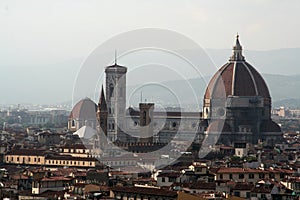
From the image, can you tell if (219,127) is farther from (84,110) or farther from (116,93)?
(84,110)

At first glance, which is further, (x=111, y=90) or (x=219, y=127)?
(x=111, y=90)

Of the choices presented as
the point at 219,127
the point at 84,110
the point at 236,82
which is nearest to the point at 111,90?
the point at 219,127

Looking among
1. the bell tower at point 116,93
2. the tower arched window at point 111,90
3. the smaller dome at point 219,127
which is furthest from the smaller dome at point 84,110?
the smaller dome at point 219,127

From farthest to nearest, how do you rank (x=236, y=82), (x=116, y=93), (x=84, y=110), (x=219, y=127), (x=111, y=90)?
1. (x=84, y=110)
2. (x=236, y=82)
3. (x=111, y=90)
4. (x=116, y=93)
5. (x=219, y=127)

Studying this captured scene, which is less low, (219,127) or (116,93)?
(116,93)

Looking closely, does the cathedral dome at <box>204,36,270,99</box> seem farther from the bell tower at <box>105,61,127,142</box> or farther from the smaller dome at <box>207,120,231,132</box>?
the bell tower at <box>105,61,127,142</box>

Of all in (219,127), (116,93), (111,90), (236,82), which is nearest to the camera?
(219,127)

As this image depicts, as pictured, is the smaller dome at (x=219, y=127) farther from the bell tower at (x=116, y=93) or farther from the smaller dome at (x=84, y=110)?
the smaller dome at (x=84, y=110)

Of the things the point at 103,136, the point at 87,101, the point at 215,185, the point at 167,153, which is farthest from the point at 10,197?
the point at 87,101
